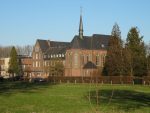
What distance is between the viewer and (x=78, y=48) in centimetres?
10475

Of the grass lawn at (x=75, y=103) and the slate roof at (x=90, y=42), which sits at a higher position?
the slate roof at (x=90, y=42)

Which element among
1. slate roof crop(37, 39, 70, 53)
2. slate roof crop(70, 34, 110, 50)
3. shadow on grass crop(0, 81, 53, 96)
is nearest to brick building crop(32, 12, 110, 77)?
slate roof crop(70, 34, 110, 50)

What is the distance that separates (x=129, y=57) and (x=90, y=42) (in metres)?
35.6

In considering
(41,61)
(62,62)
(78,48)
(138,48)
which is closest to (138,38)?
(138,48)

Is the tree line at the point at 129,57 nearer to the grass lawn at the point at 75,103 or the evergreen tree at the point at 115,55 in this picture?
the evergreen tree at the point at 115,55

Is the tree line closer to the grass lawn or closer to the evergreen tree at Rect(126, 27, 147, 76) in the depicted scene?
the evergreen tree at Rect(126, 27, 147, 76)

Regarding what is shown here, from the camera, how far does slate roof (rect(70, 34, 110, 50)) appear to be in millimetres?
105331

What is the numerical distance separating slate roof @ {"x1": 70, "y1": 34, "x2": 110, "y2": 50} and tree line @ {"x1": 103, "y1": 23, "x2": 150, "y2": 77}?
26.2 metres

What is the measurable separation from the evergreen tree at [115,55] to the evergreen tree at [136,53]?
2.12 metres

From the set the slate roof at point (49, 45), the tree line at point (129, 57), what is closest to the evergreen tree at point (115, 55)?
the tree line at point (129, 57)

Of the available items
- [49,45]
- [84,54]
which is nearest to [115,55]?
[84,54]

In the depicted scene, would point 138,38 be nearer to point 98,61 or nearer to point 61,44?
point 98,61

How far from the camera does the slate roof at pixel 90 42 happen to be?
Answer: 105 meters

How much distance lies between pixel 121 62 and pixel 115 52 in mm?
3463
